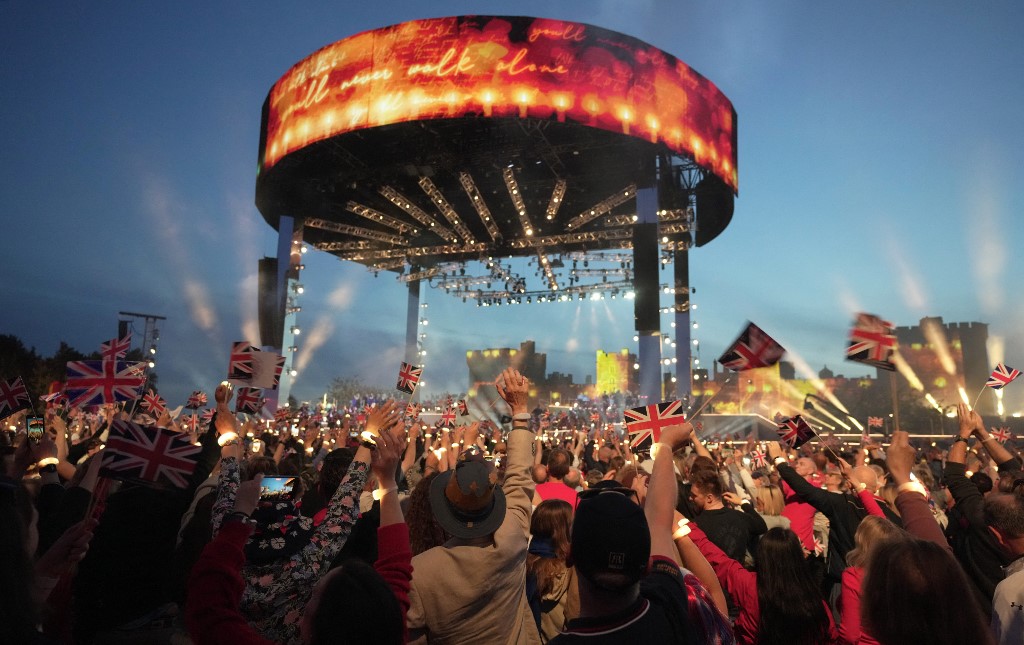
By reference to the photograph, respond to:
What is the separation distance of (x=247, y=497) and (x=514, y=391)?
161 centimetres

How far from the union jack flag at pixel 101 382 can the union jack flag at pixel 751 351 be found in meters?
8.20

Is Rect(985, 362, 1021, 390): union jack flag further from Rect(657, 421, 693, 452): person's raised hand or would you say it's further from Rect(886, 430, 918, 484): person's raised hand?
Rect(657, 421, 693, 452): person's raised hand

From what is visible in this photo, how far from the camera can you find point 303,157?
26.8 m

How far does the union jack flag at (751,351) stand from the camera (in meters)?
7.87

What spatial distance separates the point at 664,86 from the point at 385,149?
1212 centimetres

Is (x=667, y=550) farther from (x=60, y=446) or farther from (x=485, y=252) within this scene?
(x=485, y=252)

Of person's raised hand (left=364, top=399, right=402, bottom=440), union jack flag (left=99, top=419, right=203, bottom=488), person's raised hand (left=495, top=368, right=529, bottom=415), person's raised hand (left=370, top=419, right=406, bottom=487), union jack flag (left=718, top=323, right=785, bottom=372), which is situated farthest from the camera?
union jack flag (left=718, top=323, right=785, bottom=372)

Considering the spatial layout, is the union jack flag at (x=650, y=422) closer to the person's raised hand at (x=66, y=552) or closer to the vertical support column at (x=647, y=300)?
Answer: the person's raised hand at (x=66, y=552)

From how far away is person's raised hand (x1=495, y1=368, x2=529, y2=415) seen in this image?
3.74m

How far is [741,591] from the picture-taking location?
3736 millimetres

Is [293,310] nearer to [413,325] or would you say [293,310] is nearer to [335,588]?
[413,325]

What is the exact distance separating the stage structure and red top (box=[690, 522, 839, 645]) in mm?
21159

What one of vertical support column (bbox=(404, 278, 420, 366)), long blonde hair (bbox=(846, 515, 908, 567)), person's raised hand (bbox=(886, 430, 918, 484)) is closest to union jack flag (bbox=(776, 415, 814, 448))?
long blonde hair (bbox=(846, 515, 908, 567))

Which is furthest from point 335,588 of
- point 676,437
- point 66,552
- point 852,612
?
point 852,612
